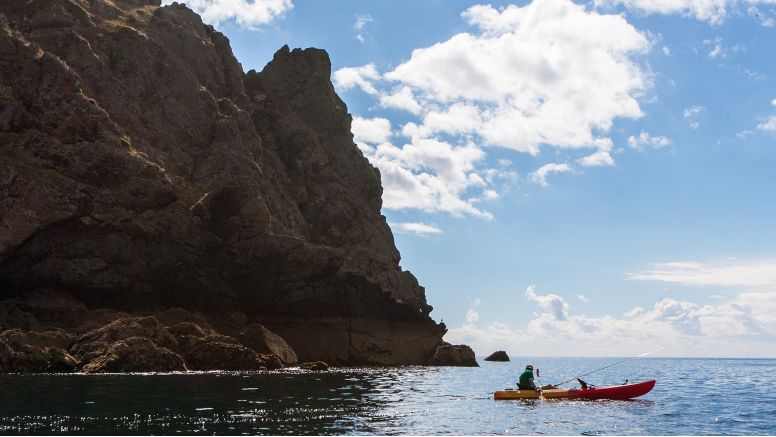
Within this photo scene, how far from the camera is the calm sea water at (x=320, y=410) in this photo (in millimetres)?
25750

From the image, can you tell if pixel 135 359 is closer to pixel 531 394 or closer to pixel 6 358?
pixel 6 358

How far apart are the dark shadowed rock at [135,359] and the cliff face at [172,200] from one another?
14.2m

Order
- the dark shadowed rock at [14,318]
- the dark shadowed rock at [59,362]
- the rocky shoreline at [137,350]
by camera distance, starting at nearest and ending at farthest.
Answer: the rocky shoreline at [137,350] < the dark shadowed rock at [59,362] < the dark shadowed rock at [14,318]

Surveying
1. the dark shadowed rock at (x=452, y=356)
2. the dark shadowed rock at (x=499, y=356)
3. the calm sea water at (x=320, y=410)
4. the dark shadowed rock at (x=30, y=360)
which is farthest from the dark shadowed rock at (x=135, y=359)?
the dark shadowed rock at (x=499, y=356)

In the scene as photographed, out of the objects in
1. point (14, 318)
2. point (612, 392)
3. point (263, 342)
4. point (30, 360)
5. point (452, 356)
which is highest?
point (14, 318)

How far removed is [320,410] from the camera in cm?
3150

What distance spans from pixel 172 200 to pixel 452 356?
149 ft

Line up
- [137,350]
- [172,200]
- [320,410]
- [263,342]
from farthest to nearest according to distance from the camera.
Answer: [172,200], [263,342], [137,350], [320,410]

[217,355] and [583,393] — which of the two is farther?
[217,355]

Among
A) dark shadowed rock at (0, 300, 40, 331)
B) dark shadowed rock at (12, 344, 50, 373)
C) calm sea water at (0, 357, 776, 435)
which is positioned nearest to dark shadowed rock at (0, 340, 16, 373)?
dark shadowed rock at (12, 344, 50, 373)

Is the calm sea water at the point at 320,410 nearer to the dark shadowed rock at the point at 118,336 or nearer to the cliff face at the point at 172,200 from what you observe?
the dark shadowed rock at the point at 118,336

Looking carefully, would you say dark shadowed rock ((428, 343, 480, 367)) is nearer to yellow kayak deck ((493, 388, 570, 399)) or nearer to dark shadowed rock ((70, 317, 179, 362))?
dark shadowed rock ((70, 317, 179, 362))

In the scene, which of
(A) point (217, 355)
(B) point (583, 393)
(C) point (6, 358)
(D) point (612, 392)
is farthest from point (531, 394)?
(C) point (6, 358)

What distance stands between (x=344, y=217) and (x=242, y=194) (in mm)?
25286
